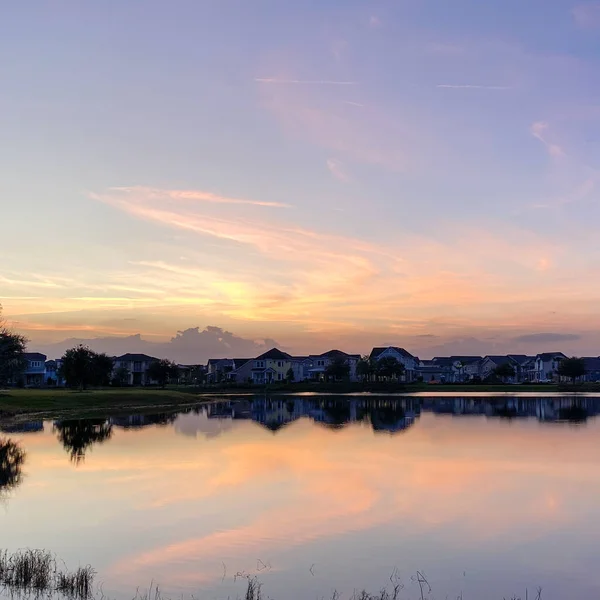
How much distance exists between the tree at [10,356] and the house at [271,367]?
10127cm

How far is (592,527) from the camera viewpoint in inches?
809

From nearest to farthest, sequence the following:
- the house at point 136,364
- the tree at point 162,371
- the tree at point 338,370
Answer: the tree at point 162,371, the tree at point 338,370, the house at point 136,364

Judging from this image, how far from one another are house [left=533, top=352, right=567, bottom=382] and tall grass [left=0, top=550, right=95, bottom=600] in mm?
172075

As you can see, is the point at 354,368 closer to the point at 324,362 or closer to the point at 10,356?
the point at 324,362

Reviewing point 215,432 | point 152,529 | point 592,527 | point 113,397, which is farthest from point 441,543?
point 113,397

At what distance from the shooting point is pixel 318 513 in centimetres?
2255

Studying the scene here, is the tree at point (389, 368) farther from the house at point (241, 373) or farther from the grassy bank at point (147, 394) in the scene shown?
the house at point (241, 373)

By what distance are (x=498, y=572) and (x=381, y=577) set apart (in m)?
2.80

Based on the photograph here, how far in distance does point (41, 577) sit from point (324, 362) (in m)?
173

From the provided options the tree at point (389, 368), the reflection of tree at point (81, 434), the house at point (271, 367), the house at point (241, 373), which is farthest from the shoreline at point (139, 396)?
the house at point (241, 373)

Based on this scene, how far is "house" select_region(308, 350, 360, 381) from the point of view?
17732 centimetres

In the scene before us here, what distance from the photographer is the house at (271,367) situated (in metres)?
175

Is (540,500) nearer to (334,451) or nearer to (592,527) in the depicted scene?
(592,527)

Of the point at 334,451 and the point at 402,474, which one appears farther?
the point at 334,451
